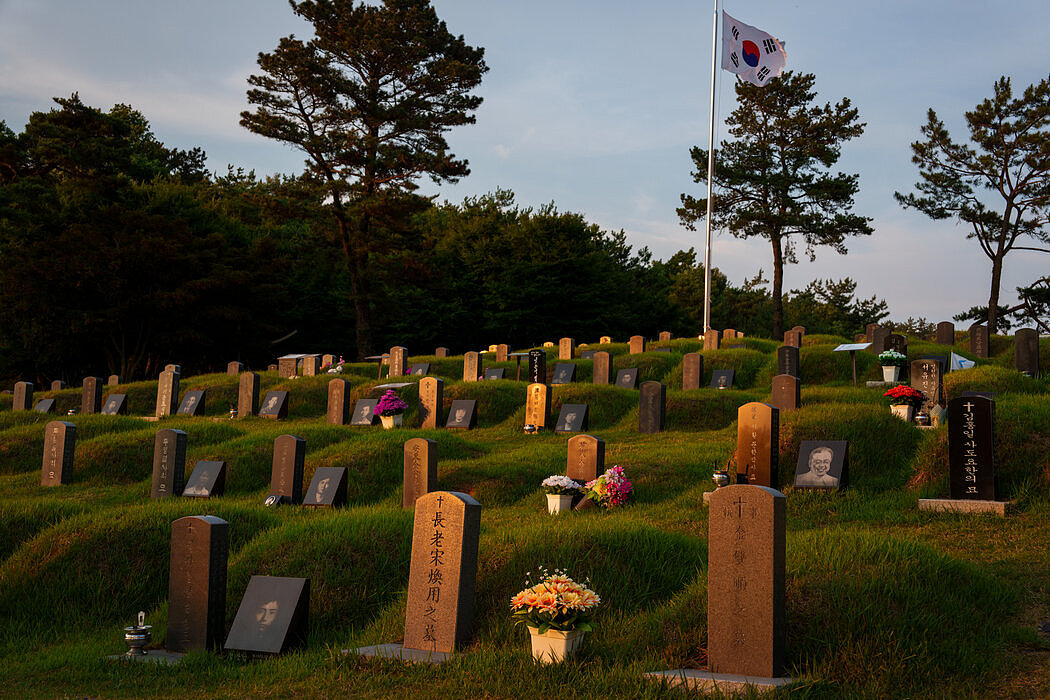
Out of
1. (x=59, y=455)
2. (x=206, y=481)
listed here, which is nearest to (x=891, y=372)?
(x=206, y=481)

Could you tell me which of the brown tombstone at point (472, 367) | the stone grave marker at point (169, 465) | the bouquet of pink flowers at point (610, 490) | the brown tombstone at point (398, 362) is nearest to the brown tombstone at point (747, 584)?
the bouquet of pink flowers at point (610, 490)

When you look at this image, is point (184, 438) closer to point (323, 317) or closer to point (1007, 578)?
point (1007, 578)

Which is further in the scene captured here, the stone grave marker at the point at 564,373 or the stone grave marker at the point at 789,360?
the stone grave marker at the point at 564,373

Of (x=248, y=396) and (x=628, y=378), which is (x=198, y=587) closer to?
(x=248, y=396)

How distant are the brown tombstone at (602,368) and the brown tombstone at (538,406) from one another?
4588mm

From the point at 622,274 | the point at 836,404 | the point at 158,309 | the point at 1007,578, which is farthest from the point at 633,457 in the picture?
the point at 622,274

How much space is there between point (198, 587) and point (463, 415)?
441 inches

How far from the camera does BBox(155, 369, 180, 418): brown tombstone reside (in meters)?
22.8

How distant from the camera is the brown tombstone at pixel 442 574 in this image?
7.11 metres

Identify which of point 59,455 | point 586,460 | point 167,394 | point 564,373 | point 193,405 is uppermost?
point 564,373

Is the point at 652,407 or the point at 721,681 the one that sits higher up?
the point at 652,407

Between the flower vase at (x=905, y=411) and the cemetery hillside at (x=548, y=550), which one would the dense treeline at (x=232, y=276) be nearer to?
the cemetery hillside at (x=548, y=550)

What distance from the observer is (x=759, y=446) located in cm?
1198

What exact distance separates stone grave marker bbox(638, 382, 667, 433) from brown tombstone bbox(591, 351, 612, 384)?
5.54 metres
